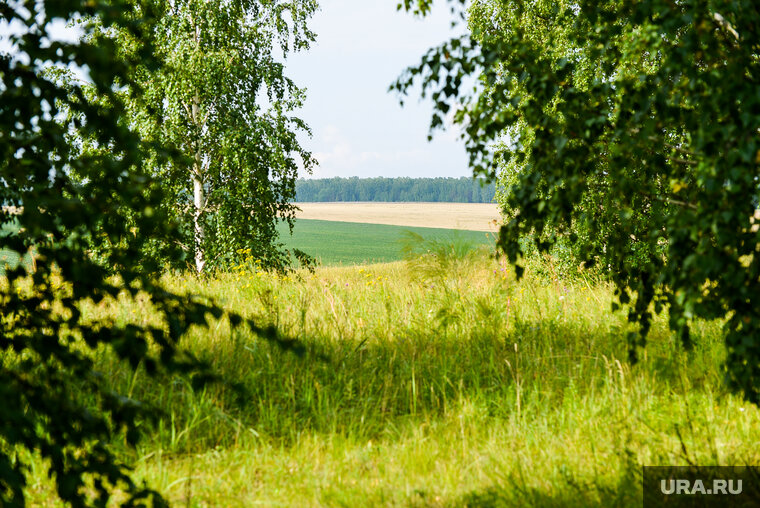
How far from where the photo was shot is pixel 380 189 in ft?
368

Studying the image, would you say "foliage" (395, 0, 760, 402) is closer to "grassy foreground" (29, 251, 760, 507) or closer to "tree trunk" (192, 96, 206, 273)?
"grassy foreground" (29, 251, 760, 507)

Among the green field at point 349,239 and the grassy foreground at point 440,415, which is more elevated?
the grassy foreground at point 440,415

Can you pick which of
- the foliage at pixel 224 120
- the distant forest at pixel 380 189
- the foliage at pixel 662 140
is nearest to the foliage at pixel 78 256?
the foliage at pixel 662 140

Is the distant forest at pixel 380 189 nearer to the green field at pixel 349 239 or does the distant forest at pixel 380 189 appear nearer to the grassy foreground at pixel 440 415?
the green field at pixel 349 239

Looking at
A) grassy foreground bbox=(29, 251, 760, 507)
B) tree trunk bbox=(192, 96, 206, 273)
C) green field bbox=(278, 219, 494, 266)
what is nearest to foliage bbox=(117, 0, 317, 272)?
tree trunk bbox=(192, 96, 206, 273)

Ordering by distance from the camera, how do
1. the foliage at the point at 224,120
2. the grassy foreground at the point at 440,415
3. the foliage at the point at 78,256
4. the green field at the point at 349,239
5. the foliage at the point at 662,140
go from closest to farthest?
the foliage at the point at 78,256, the foliage at the point at 662,140, the grassy foreground at the point at 440,415, the foliage at the point at 224,120, the green field at the point at 349,239

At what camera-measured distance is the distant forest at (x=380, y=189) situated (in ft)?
343

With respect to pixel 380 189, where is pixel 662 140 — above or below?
below

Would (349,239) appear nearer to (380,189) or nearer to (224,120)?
(224,120)

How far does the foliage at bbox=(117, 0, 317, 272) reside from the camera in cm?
1106

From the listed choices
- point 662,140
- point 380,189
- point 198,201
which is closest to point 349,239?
point 198,201

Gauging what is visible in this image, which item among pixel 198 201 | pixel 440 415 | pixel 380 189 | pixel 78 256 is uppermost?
pixel 380 189

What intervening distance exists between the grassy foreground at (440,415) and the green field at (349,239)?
26.2 meters

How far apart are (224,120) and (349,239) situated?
40827mm
